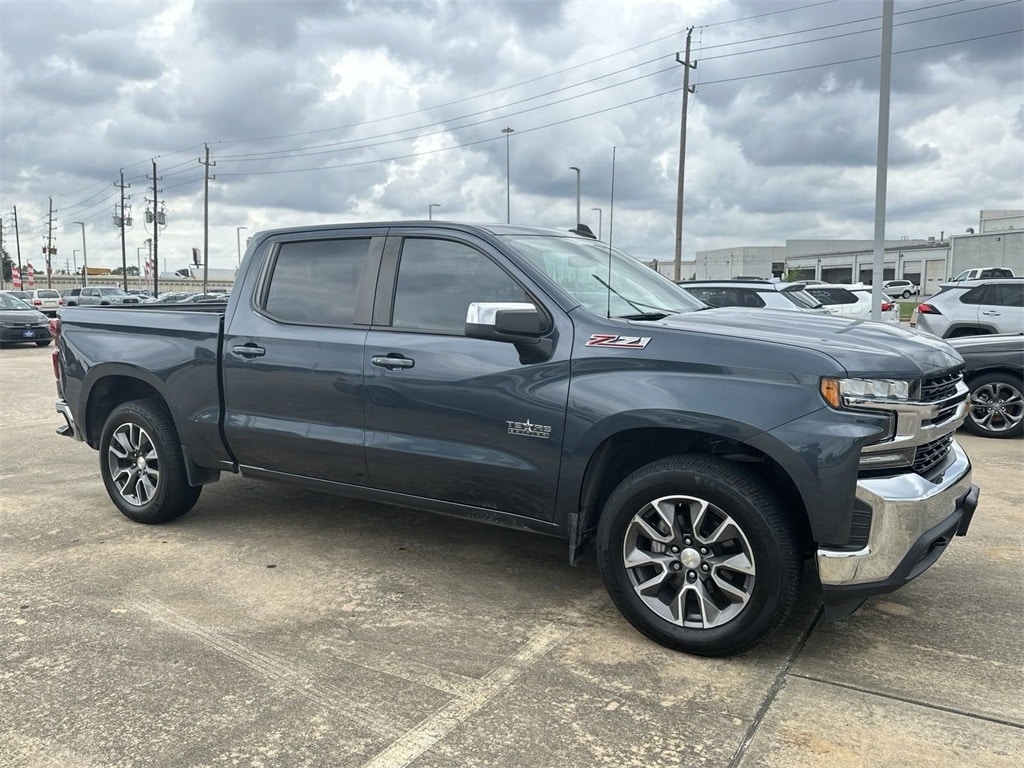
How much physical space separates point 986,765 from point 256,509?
4.51 metres

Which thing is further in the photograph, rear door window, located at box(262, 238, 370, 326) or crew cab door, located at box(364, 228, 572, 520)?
rear door window, located at box(262, 238, 370, 326)

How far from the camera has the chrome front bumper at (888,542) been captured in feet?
10.1

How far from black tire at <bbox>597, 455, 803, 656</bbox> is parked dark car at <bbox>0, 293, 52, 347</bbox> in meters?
20.0

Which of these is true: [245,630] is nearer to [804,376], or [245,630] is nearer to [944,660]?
[804,376]

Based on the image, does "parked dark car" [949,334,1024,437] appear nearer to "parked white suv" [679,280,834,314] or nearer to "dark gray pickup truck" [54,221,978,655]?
"parked white suv" [679,280,834,314]

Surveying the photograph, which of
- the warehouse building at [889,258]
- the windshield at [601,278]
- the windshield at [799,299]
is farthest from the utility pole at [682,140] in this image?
the windshield at [601,278]

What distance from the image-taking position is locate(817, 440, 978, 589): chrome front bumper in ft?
10.1

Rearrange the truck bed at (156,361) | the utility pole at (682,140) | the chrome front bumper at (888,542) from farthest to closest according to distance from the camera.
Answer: the utility pole at (682,140)
the truck bed at (156,361)
the chrome front bumper at (888,542)

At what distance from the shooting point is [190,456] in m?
5.00

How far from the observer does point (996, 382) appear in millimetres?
8188

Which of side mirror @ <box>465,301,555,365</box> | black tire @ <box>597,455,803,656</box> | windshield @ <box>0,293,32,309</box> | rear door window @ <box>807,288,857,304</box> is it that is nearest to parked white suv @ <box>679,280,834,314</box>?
rear door window @ <box>807,288,857,304</box>

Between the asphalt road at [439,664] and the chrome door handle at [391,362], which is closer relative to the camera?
the asphalt road at [439,664]

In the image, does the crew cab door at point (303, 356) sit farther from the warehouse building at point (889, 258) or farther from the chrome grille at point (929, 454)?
the warehouse building at point (889, 258)

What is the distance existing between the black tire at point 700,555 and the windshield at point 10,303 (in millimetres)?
21706
